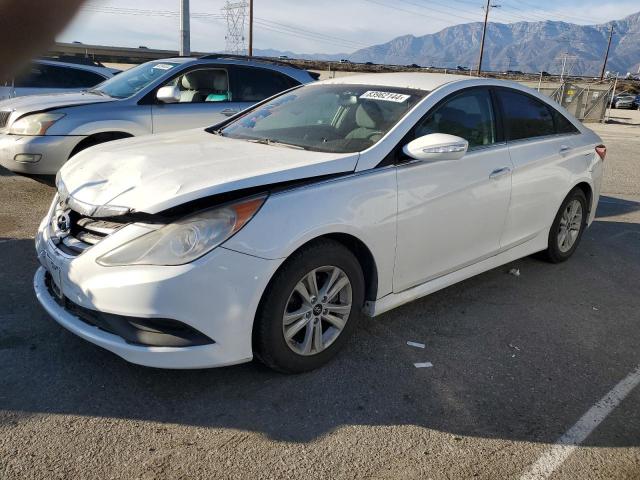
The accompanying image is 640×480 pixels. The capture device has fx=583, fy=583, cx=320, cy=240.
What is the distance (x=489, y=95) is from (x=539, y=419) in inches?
95.4

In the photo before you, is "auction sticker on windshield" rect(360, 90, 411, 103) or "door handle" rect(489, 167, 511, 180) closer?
"auction sticker on windshield" rect(360, 90, 411, 103)

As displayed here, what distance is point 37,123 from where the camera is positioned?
20.4 feet

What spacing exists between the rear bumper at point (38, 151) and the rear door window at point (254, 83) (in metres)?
2.00

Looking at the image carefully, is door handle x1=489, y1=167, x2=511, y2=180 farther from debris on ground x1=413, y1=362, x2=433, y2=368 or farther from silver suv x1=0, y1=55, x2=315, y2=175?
silver suv x1=0, y1=55, x2=315, y2=175

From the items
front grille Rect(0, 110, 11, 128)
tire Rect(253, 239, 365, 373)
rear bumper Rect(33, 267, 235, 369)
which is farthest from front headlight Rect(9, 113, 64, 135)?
tire Rect(253, 239, 365, 373)

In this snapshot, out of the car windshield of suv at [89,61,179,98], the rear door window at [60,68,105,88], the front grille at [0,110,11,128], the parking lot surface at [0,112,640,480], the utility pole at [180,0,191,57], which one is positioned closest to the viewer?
the parking lot surface at [0,112,640,480]

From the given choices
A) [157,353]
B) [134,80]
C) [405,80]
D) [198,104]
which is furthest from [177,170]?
[134,80]

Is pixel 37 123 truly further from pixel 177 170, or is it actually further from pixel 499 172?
pixel 499 172

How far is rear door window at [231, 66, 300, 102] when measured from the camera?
7.27m

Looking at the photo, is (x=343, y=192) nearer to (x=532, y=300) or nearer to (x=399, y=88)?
(x=399, y=88)

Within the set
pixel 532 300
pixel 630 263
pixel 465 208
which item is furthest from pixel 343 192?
pixel 630 263

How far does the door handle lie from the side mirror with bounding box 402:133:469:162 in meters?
0.62

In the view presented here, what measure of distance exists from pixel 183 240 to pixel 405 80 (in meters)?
2.23

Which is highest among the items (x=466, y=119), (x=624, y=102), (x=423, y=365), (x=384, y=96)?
(x=384, y=96)
